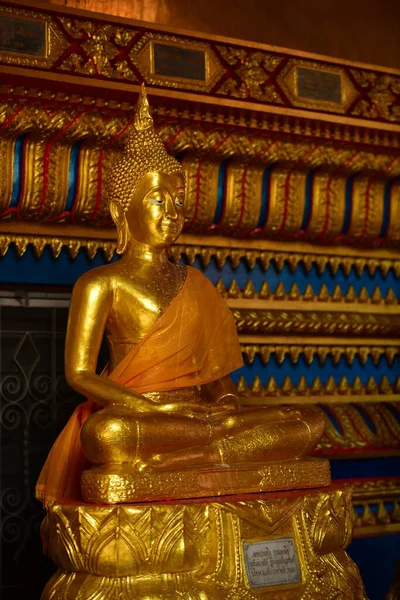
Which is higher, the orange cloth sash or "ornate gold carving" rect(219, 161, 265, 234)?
"ornate gold carving" rect(219, 161, 265, 234)

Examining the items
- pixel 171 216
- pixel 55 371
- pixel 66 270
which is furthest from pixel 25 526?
pixel 171 216

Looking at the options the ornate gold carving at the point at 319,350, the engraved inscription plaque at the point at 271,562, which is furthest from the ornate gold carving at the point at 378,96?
the engraved inscription plaque at the point at 271,562

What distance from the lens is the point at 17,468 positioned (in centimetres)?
435

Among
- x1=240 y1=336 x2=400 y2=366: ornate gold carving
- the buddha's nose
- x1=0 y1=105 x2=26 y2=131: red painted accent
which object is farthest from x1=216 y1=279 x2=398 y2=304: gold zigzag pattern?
x1=0 y1=105 x2=26 y2=131: red painted accent

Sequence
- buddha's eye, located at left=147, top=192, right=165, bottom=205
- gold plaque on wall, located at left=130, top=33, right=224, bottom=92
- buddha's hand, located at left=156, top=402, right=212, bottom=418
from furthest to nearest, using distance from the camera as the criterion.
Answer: gold plaque on wall, located at left=130, top=33, right=224, bottom=92, buddha's eye, located at left=147, top=192, right=165, bottom=205, buddha's hand, located at left=156, top=402, right=212, bottom=418

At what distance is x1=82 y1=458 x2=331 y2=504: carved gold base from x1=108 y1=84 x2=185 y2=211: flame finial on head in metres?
1.00

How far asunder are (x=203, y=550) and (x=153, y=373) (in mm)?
663

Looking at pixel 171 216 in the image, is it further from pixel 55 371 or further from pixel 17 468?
pixel 17 468

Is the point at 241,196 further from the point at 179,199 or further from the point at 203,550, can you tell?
the point at 203,550

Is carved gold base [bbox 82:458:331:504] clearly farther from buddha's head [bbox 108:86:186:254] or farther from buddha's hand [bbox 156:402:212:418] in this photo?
buddha's head [bbox 108:86:186:254]

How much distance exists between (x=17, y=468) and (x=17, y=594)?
19.0 inches

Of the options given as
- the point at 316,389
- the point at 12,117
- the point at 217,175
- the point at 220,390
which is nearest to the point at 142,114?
the point at 12,117

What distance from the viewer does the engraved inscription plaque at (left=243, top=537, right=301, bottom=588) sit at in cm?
346

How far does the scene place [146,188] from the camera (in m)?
3.89
